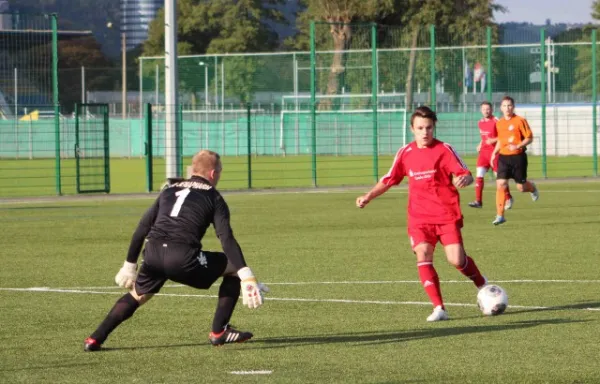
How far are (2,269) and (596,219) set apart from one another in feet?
35.8

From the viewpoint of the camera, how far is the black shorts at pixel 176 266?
8.88 metres

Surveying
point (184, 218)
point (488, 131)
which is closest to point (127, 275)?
point (184, 218)

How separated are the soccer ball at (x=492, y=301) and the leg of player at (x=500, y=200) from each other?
1023cm

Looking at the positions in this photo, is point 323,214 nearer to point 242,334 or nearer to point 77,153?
point 77,153

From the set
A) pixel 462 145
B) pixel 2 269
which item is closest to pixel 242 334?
pixel 2 269

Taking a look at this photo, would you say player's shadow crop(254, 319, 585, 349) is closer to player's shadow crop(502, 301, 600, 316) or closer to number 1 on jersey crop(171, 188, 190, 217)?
player's shadow crop(502, 301, 600, 316)

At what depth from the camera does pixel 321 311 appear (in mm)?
11141

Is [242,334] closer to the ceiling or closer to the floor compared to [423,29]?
closer to the floor

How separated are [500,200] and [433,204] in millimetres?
10338

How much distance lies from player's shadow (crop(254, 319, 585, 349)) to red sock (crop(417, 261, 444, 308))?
1.84 feet

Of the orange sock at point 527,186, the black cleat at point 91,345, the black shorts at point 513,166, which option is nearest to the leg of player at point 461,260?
the black cleat at point 91,345

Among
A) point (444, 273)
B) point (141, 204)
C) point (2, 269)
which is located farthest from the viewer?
point (141, 204)

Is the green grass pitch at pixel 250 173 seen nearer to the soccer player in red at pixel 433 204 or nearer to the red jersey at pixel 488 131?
the red jersey at pixel 488 131

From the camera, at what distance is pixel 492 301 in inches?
411
